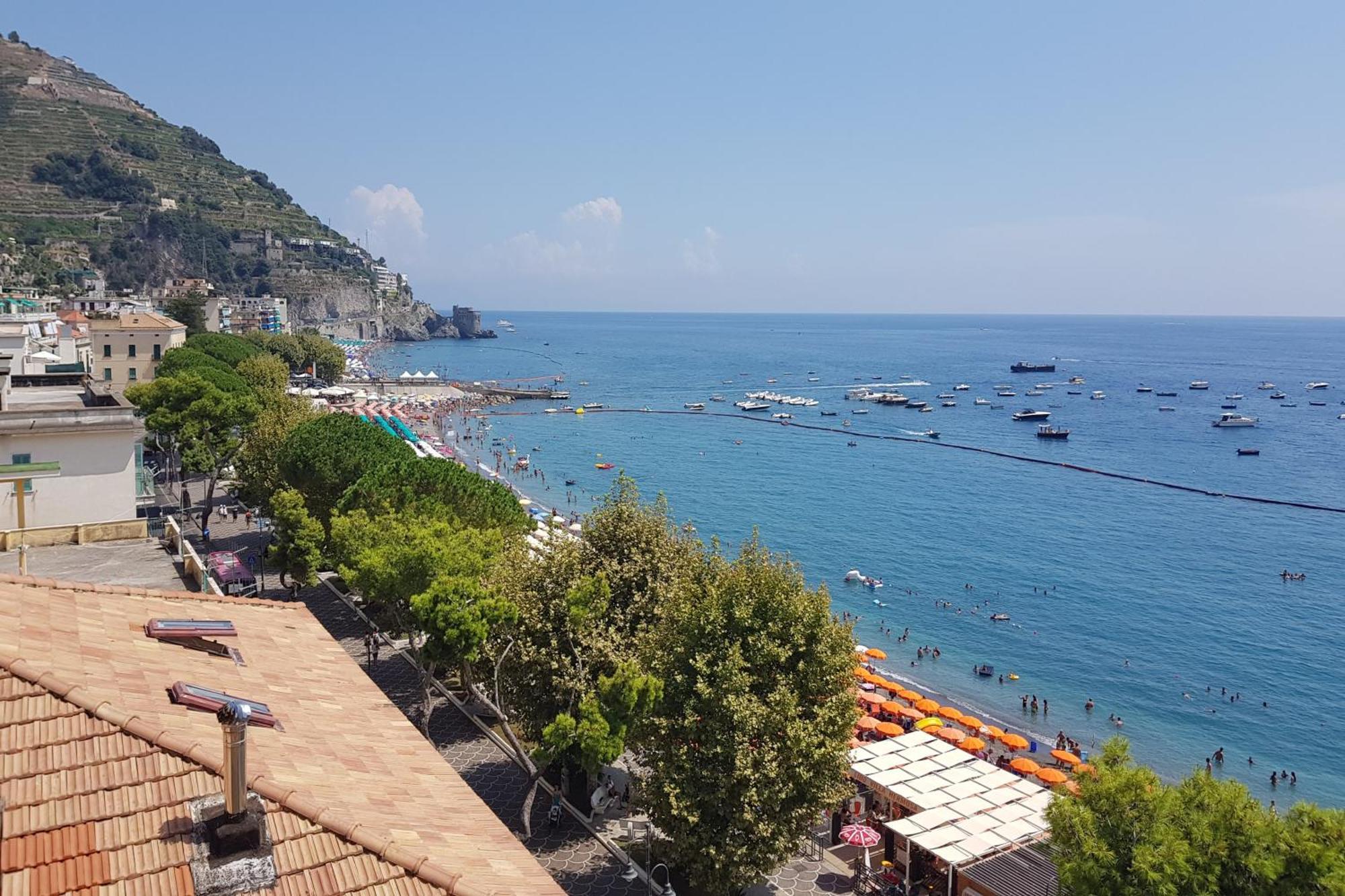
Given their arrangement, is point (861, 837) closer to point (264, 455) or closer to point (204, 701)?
point (204, 701)

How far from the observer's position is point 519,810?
64.7ft

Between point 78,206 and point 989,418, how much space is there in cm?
15626

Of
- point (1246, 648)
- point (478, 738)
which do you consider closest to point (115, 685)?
point (478, 738)

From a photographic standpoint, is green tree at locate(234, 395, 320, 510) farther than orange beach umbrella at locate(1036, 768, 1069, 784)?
Yes

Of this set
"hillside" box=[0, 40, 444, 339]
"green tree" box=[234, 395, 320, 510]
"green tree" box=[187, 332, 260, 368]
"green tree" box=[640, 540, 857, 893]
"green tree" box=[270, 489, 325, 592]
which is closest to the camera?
"green tree" box=[640, 540, 857, 893]

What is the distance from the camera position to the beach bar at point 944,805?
17969 millimetres

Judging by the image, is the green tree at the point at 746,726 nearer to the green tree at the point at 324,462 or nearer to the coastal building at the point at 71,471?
the coastal building at the point at 71,471

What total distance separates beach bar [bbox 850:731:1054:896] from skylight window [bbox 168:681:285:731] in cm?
1425

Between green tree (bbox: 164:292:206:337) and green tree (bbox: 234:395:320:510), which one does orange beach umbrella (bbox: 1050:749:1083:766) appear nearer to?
green tree (bbox: 234:395:320:510)

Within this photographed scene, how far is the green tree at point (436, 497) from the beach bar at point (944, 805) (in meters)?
13.7

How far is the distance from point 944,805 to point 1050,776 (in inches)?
343

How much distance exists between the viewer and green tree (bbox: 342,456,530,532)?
2859 cm

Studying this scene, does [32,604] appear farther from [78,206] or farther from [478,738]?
[78,206]

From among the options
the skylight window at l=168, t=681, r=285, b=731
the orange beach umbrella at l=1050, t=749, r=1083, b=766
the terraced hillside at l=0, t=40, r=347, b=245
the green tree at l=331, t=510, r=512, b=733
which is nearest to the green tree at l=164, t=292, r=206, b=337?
the terraced hillside at l=0, t=40, r=347, b=245
